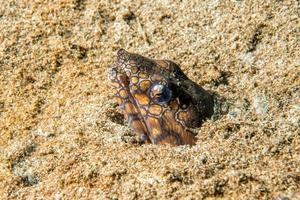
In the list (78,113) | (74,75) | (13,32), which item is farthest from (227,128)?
(13,32)

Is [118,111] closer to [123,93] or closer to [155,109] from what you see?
[123,93]

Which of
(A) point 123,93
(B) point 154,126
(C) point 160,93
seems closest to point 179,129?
(B) point 154,126

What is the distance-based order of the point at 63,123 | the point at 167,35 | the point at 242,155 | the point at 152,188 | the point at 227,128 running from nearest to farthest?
1. the point at 152,188
2. the point at 242,155
3. the point at 227,128
4. the point at 63,123
5. the point at 167,35

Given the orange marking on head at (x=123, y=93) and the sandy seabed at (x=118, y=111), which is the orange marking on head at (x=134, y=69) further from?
the sandy seabed at (x=118, y=111)

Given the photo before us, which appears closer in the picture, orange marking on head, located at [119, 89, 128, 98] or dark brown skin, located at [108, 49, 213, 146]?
dark brown skin, located at [108, 49, 213, 146]

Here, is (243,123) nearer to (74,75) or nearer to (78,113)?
(78,113)

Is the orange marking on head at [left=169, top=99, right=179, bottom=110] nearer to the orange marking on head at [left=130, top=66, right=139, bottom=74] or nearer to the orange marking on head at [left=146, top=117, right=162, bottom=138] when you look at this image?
the orange marking on head at [left=146, top=117, right=162, bottom=138]

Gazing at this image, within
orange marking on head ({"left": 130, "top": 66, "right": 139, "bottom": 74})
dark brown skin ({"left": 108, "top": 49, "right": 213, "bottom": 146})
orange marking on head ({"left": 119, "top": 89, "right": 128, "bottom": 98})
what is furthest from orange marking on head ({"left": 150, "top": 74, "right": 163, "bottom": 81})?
orange marking on head ({"left": 119, "top": 89, "right": 128, "bottom": 98})
